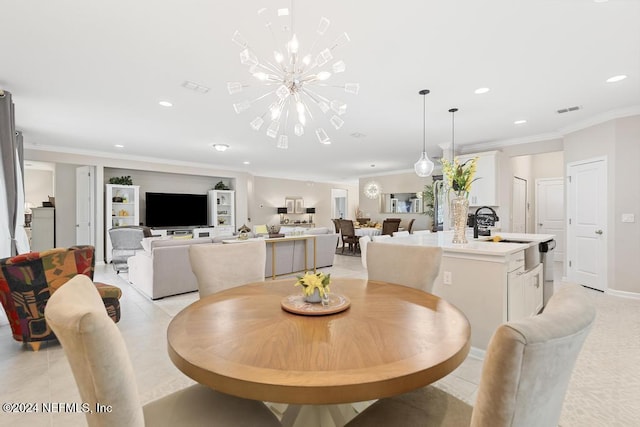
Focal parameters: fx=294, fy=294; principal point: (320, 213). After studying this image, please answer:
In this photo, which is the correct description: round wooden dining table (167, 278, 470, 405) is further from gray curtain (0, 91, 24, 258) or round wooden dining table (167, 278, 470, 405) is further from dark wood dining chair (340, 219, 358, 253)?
dark wood dining chair (340, 219, 358, 253)

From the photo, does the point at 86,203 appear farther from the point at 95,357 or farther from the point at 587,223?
the point at 587,223

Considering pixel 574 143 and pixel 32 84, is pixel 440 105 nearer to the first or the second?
pixel 574 143

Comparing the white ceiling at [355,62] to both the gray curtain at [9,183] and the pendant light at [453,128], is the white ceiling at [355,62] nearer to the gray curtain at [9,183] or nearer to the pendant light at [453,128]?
the pendant light at [453,128]

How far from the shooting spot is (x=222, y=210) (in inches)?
361

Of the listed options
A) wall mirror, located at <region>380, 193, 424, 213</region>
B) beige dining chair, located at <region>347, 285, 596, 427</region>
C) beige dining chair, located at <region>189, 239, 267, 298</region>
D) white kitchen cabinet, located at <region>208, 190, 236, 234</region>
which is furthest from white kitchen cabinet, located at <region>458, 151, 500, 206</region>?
white kitchen cabinet, located at <region>208, 190, 236, 234</region>

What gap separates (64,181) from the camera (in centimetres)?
695

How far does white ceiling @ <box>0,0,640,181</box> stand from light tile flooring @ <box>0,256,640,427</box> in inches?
106

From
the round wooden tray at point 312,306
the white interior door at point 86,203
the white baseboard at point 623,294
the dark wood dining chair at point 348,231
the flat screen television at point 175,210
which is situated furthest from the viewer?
the dark wood dining chair at point 348,231

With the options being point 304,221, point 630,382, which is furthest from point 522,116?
point 304,221

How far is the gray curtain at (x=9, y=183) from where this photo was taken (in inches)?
134

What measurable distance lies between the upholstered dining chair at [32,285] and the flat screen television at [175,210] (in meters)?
5.43

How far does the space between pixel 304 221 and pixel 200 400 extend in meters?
10.8

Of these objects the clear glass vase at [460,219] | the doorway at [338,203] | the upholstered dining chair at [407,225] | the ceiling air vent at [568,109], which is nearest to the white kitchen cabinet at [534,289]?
the clear glass vase at [460,219]

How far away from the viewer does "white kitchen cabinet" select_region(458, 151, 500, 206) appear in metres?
6.01
